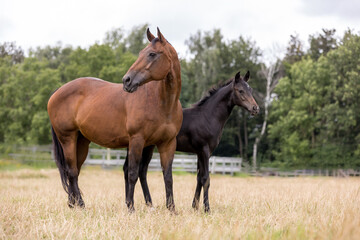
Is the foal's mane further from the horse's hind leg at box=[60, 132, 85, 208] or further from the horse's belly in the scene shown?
the horse's hind leg at box=[60, 132, 85, 208]

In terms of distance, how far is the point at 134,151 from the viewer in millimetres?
5320

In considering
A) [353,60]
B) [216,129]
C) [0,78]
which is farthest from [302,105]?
[216,129]

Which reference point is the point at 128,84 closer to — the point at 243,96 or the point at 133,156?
the point at 133,156

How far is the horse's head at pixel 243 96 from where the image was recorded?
22.1ft

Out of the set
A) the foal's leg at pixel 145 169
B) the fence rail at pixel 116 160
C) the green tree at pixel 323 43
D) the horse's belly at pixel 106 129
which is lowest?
the fence rail at pixel 116 160

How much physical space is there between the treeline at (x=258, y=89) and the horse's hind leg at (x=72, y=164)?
2209 centimetres

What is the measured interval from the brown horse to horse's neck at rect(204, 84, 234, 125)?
1175mm

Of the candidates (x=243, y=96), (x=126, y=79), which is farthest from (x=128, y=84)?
(x=243, y=96)

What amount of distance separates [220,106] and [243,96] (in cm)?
46

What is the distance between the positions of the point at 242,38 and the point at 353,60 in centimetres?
1525

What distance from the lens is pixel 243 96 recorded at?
679 cm

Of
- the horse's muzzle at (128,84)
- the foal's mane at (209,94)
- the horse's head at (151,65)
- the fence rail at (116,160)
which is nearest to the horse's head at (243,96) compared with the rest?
the foal's mane at (209,94)

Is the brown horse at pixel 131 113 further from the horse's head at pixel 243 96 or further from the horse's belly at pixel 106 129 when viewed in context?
the horse's head at pixel 243 96

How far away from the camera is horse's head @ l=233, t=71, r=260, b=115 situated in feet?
22.1
